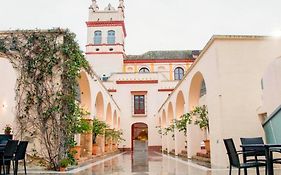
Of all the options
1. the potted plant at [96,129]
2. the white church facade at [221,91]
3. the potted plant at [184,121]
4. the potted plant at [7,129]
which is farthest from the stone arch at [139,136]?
the potted plant at [7,129]

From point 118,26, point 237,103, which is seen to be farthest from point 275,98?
point 118,26

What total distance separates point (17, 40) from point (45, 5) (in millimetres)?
3952

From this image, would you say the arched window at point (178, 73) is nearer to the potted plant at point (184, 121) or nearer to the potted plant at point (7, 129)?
the potted plant at point (184, 121)

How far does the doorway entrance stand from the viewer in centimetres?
2780

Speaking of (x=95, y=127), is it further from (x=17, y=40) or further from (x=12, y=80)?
(x=17, y=40)

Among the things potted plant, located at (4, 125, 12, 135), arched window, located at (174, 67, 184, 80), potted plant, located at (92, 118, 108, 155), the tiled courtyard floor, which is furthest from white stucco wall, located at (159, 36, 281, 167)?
arched window, located at (174, 67, 184, 80)

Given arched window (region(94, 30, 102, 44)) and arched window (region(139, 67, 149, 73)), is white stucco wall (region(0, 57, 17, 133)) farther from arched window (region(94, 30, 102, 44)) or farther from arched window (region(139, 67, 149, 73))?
arched window (region(139, 67, 149, 73))

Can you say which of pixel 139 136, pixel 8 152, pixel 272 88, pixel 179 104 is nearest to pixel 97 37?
pixel 139 136

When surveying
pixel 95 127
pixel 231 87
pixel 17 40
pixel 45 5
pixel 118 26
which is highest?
pixel 118 26

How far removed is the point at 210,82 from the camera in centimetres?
938

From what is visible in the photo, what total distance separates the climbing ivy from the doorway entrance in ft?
63.6

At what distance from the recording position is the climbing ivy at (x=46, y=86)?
840 centimetres

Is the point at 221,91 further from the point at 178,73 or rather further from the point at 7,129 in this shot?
the point at 178,73

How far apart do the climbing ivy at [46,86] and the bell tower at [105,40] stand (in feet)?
73.9
